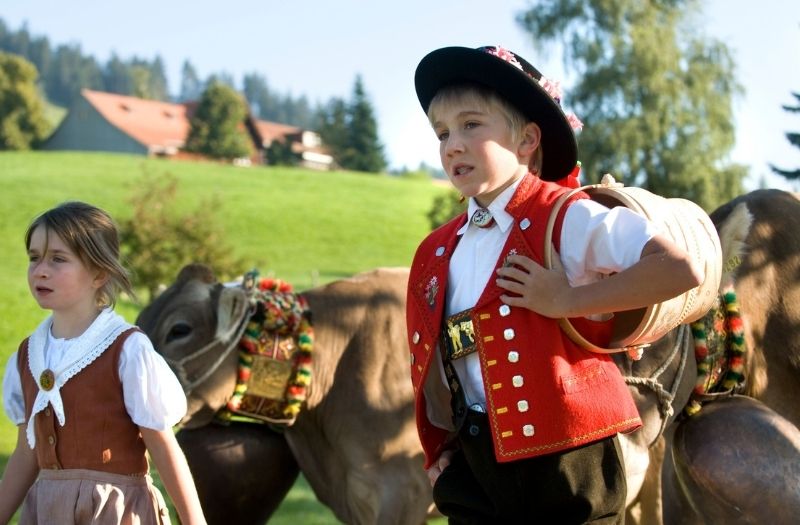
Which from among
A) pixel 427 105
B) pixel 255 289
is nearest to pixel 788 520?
pixel 427 105

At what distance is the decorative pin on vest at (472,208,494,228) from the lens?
264cm

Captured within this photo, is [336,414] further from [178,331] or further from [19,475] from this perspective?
[19,475]

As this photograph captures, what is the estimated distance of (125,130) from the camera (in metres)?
84.1

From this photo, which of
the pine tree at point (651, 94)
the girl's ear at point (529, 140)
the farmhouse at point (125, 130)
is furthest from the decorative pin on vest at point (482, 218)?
the farmhouse at point (125, 130)

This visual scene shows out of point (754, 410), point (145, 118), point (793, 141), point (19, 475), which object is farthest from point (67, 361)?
point (145, 118)

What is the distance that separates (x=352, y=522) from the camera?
4887mm

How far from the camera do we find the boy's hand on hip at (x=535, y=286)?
92.6 inches

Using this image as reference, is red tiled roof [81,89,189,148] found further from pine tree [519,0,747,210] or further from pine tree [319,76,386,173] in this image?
pine tree [519,0,747,210]

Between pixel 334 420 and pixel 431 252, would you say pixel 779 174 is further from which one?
pixel 431 252

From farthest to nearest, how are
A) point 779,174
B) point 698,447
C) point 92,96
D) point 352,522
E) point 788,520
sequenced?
1. point 92,96
2. point 779,174
3. point 352,522
4. point 698,447
5. point 788,520

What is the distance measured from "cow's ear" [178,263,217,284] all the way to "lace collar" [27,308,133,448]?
2104 mm

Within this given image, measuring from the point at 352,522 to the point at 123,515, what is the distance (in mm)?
2134

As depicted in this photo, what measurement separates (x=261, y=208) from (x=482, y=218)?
40863 mm

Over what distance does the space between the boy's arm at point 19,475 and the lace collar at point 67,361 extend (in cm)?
8
